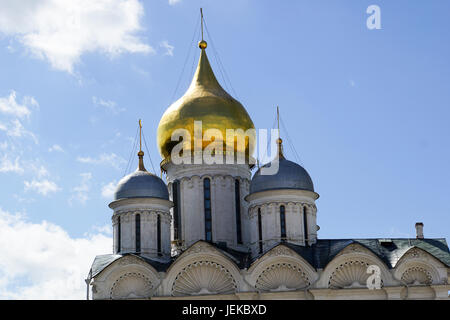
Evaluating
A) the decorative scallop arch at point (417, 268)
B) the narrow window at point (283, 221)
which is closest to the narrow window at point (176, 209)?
the narrow window at point (283, 221)

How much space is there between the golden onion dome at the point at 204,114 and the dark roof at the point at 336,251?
5588 millimetres

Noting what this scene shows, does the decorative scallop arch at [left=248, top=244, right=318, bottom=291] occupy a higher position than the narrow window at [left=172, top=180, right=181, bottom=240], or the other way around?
the narrow window at [left=172, top=180, right=181, bottom=240]

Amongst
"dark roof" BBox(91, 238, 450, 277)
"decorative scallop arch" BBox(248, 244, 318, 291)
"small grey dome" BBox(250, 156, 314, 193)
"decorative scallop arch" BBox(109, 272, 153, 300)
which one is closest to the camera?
"decorative scallop arch" BBox(248, 244, 318, 291)

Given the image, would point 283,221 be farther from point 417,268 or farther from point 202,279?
point 417,268

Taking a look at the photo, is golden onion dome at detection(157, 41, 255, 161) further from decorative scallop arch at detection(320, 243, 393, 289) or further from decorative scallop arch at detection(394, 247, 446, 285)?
decorative scallop arch at detection(394, 247, 446, 285)

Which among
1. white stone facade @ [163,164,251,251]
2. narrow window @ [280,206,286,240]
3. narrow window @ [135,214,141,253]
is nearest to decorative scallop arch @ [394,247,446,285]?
narrow window @ [280,206,286,240]

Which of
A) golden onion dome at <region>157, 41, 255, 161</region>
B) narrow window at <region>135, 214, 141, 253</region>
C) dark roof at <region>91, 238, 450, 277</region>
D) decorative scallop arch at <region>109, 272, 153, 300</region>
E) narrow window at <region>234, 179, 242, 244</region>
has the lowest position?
decorative scallop arch at <region>109, 272, 153, 300</region>

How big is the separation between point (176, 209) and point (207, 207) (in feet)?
4.97

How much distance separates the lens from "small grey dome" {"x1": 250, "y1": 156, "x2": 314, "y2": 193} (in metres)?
32.8

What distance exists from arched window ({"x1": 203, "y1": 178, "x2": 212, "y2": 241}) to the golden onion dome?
64.6 inches

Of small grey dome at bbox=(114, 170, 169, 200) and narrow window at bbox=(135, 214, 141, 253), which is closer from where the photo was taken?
narrow window at bbox=(135, 214, 141, 253)

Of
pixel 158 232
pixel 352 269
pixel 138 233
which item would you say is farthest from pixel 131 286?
pixel 352 269

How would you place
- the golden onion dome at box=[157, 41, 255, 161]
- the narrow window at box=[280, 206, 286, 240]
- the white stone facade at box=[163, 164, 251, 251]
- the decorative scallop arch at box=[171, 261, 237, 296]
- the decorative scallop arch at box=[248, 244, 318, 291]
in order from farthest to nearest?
the golden onion dome at box=[157, 41, 255, 161] < the white stone facade at box=[163, 164, 251, 251] < the narrow window at box=[280, 206, 286, 240] < the decorative scallop arch at box=[171, 261, 237, 296] < the decorative scallop arch at box=[248, 244, 318, 291]
